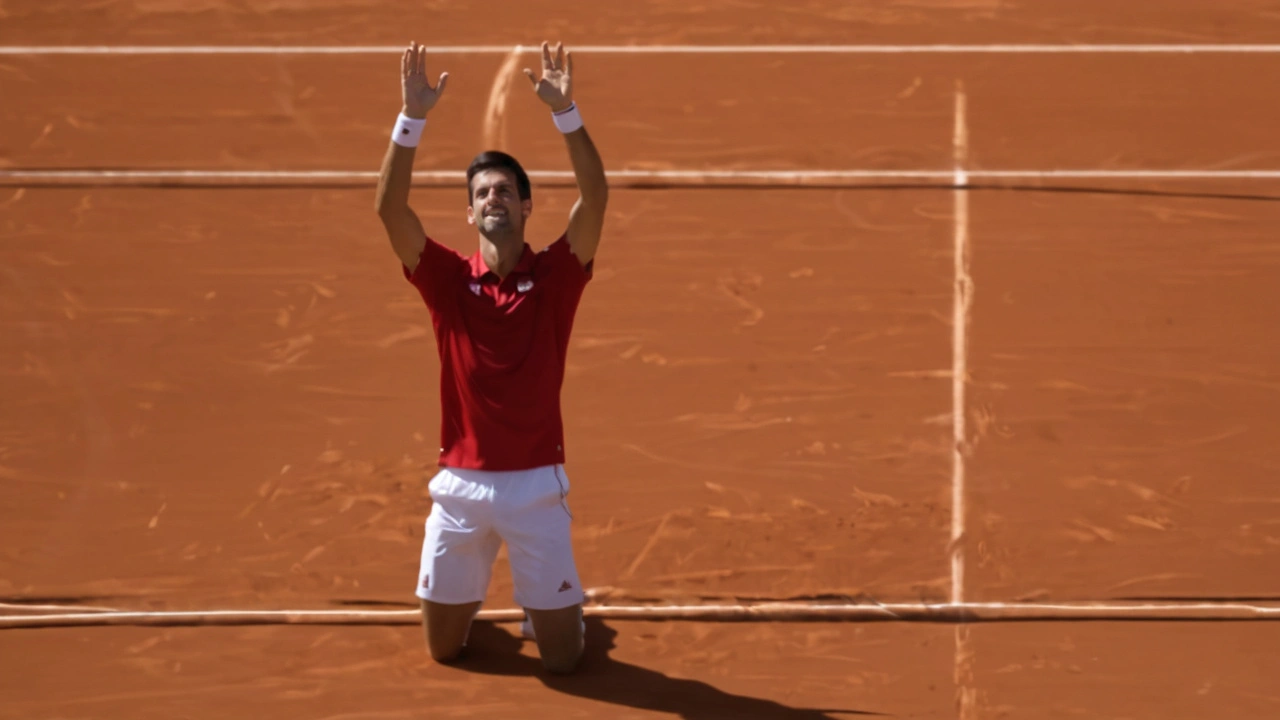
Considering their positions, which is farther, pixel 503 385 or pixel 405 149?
pixel 503 385

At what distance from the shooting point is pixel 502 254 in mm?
4902

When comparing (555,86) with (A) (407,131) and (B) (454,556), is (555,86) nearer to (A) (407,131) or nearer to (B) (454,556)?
(A) (407,131)

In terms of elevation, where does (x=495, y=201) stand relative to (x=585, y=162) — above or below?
below

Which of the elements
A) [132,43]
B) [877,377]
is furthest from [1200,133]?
[132,43]

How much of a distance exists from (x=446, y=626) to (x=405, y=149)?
5.42 feet

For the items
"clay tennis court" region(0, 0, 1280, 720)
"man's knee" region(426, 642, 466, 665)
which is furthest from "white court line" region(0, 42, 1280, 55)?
"man's knee" region(426, 642, 466, 665)

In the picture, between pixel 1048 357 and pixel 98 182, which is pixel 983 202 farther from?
pixel 98 182

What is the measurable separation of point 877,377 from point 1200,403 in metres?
1.40

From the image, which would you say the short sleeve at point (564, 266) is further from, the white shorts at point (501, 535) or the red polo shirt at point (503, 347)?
the white shorts at point (501, 535)

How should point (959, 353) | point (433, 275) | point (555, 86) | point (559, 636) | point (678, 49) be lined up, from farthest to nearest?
1. point (678, 49)
2. point (959, 353)
3. point (559, 636)
4. point (433, 275)
5. point (555, 86)

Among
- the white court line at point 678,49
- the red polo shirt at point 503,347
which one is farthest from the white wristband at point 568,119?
the white court line at point 678,49

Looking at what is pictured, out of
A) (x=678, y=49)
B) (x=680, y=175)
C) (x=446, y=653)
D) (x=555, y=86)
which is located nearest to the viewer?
(x=555, y=86)

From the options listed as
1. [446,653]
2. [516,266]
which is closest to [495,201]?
[516,266]

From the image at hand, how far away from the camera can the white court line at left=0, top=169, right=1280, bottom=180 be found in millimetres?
6918
